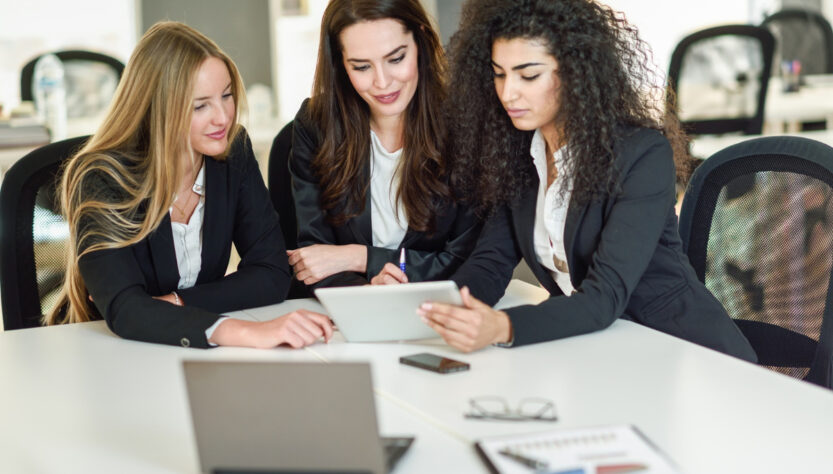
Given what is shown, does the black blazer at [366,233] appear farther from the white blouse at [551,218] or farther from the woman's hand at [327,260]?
the white blouse at [551,218]

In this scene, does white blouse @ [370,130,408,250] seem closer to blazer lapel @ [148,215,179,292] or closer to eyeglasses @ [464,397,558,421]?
blazer lapel @ [148,215,179,292]

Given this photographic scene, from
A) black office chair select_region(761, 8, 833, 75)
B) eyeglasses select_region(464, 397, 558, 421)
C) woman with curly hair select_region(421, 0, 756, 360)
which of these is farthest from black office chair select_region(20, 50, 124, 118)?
black office chair select_region(761, 8, 833, 75)

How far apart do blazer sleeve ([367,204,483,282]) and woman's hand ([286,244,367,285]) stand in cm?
3

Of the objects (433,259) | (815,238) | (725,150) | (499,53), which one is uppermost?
(499,53)

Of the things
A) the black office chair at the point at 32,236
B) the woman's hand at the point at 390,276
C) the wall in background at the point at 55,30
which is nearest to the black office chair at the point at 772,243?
the woman's hand at the point at 390,276

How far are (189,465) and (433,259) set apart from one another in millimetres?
1132

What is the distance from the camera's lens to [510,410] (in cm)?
127

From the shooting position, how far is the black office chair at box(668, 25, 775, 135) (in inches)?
185

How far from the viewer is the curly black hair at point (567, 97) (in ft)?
5.86

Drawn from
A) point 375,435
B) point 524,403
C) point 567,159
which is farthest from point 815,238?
point 375,435

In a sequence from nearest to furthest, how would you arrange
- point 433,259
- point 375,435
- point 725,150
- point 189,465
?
1. point 375,435
2. point 189,465
3. point 725,150
4. point 433,259

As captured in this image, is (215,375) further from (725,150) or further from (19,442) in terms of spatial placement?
(725,150)

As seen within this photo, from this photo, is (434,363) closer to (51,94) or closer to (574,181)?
(574,181)

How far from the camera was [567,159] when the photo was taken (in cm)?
181
